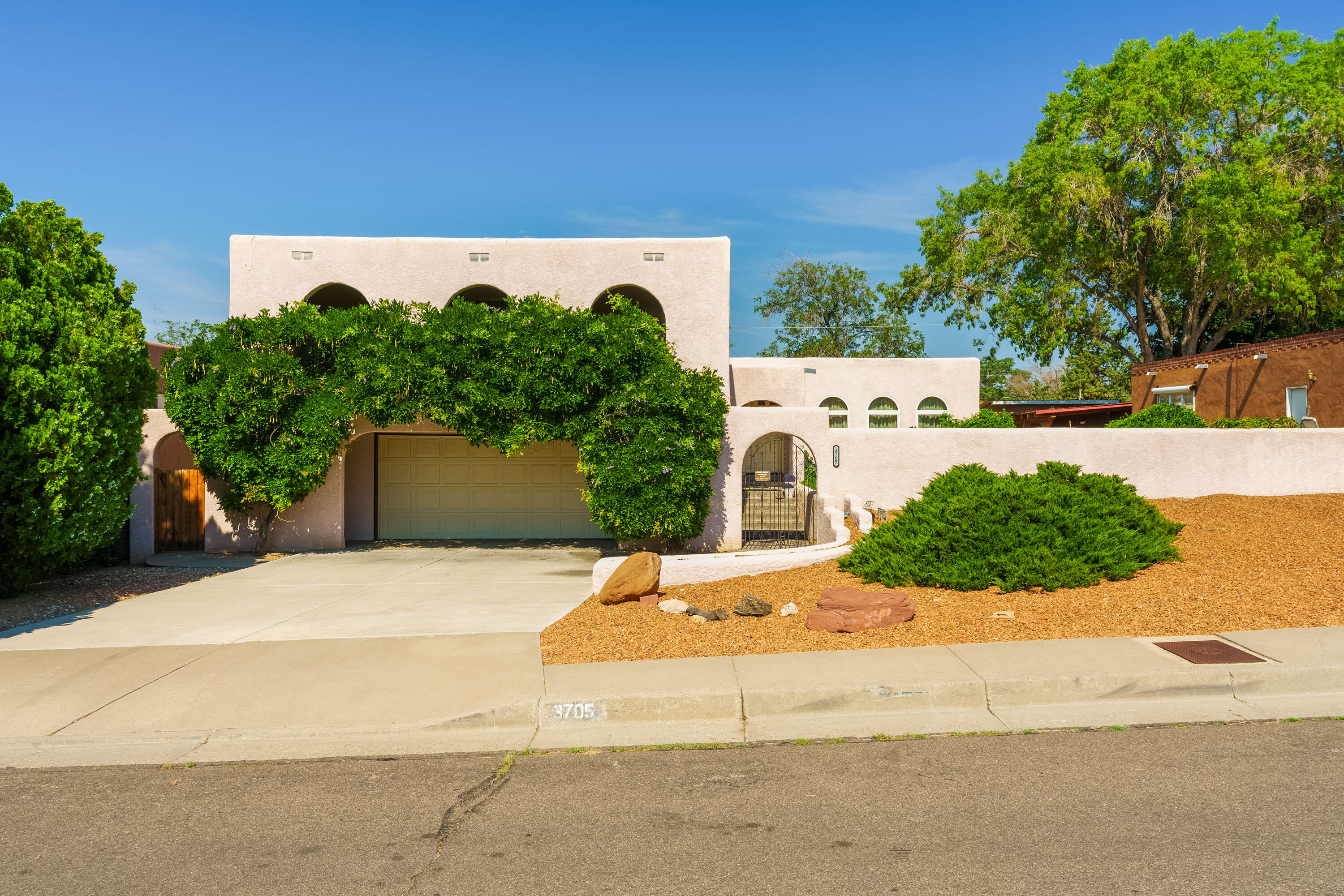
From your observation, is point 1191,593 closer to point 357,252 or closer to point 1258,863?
point 1258,863

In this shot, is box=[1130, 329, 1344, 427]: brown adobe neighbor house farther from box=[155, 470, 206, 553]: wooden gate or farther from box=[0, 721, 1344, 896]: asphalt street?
box=[155, 470, 206, 553]: wooden gate

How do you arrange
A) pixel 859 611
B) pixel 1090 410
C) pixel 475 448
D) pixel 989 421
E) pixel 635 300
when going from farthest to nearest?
pixel 1090 410 → pixel 989 421 → pixel 475 448 → pixel 635 300 → pixel 859 611

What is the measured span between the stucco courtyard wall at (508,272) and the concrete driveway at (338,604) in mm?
4749

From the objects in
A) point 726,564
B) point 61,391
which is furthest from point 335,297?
point 726,564

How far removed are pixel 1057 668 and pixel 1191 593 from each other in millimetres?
2893

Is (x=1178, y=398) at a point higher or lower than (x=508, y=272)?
lower

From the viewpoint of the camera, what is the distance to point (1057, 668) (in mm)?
6613

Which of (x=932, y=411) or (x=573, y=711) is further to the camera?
(x=932, y=411)

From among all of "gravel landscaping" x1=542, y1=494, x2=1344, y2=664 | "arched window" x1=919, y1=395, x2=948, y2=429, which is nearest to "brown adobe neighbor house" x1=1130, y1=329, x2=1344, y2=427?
"arched window" x1=919, y1=395, x2=948, y2=429

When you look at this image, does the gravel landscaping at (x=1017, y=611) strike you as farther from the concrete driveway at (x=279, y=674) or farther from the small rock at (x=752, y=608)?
the concrete driveway at (x=279, y=674)

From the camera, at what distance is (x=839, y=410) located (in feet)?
89.6

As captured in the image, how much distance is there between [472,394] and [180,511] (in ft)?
22.9

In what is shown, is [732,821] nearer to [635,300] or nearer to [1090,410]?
[635,300]

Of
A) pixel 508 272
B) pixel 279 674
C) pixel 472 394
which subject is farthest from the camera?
pixel 508 272
